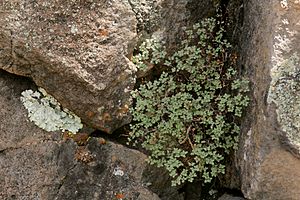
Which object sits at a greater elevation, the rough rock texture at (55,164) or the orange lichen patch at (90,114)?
the orange lichen patch at (90,114)

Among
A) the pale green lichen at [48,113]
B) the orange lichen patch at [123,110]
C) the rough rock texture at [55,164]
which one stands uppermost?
the orange lichen patch at [123,110]

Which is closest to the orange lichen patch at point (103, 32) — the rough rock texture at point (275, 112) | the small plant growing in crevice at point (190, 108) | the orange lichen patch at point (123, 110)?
the small plant growing in crevice at point (190, 108)

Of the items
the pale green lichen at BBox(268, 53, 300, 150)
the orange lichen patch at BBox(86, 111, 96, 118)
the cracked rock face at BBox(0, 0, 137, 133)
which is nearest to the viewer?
the pale green lichen at BBox(268, 53, 300, 150)

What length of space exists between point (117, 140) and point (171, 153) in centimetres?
32

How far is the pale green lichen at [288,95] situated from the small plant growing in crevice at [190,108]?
0.29m

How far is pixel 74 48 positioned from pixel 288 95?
1.05 m

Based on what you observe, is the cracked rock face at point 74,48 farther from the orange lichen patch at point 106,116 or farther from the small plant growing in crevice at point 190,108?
the small plant growing in crevice at point 190,108

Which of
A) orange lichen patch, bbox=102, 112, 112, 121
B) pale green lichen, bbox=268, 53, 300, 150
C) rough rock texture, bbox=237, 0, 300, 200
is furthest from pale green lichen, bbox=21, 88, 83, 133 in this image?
pale green lichen, bbox=268, 53, 300, 150

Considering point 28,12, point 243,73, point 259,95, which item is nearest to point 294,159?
point 259,95

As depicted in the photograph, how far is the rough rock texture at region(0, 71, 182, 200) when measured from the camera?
2.66 m

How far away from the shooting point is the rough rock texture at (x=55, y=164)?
2.66 m

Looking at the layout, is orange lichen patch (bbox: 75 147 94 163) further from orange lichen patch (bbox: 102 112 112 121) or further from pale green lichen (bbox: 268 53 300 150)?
pale green lichen (bbox: 268 53 300 150)

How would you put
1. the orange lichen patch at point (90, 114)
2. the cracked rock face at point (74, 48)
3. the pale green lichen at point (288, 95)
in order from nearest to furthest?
the pale green lichen at point (288, 95) < the cracked rock face at point (74, 48) < the orange lichen patch at point (90, 114)

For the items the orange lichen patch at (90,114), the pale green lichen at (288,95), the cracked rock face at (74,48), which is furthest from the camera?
the orange lichen patch at (90,114)
